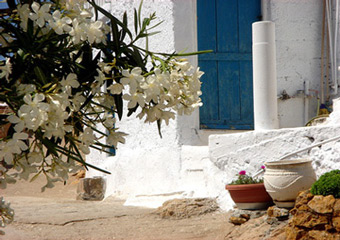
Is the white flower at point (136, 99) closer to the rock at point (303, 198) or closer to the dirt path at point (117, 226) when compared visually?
→ the rock at point (303, 198)

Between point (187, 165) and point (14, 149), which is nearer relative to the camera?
point (14, 149)

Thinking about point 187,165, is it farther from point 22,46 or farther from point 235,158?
point 22,46

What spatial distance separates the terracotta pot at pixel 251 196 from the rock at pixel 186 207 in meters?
0.74

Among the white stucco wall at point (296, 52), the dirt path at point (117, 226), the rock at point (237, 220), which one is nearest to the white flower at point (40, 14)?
the dirt path at point (117, 226)

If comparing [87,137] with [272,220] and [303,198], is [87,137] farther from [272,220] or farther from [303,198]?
[272,220]

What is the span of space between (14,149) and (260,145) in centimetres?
518

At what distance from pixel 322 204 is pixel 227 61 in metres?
3.81

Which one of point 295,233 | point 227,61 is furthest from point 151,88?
point 227,61

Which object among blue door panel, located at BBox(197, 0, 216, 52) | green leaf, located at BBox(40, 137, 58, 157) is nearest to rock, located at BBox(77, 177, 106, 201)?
blue door panel, located at BBox(197, 0, 216, 52)

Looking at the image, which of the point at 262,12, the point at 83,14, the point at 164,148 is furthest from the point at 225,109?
the point at 83,14

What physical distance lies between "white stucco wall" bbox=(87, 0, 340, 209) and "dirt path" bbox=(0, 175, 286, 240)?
0.74 meters

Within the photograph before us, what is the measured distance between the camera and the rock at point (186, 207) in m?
6.57

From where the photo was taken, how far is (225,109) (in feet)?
26.8

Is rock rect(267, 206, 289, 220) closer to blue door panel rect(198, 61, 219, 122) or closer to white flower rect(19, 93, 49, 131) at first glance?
blue door panel rect(198, 61, 219, 122)
